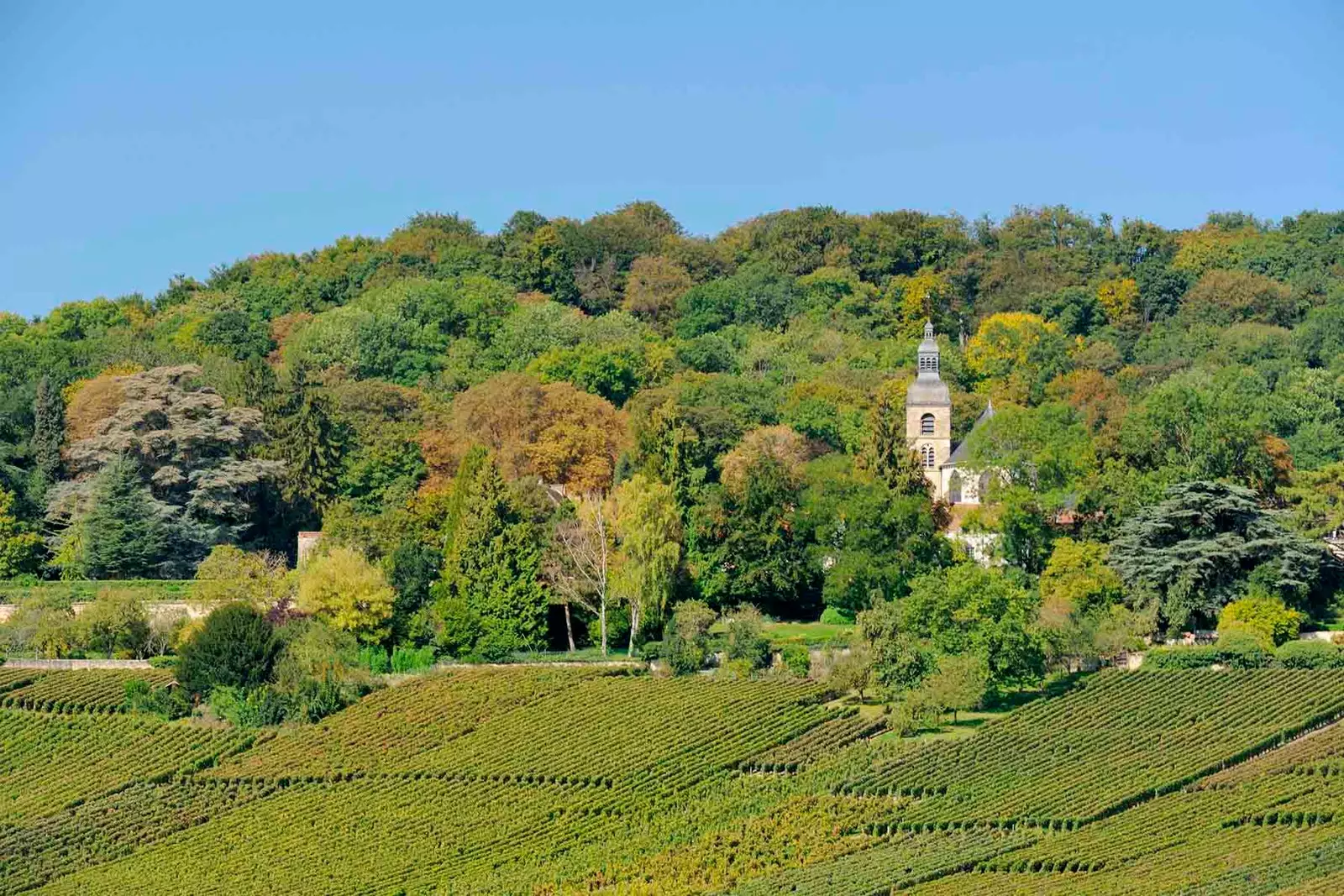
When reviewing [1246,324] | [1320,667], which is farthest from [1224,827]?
[1246,324]

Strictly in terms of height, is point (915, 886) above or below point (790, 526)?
below

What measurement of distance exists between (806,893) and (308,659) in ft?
72.4

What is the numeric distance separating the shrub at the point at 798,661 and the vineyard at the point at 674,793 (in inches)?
29.8

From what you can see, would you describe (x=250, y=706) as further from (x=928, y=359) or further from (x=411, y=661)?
(x=928, y=359)

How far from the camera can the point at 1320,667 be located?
240 feet

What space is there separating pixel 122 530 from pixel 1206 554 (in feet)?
117

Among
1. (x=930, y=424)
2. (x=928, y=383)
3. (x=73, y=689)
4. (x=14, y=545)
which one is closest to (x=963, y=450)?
(x=930, y=424)

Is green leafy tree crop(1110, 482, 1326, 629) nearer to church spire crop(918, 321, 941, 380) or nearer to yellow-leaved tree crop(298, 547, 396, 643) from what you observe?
church spire crop(918, 321, 941, 380)

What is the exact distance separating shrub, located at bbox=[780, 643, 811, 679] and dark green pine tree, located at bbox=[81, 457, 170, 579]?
23717mm

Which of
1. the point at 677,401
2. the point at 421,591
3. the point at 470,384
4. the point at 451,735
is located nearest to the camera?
the point at 451,735

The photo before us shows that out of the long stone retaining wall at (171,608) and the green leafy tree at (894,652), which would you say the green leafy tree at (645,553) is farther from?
the long stone retaining wall at (171,608)

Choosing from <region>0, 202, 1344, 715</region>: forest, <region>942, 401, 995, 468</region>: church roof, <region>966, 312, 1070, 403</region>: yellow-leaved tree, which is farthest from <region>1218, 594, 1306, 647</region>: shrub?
<region>966, 312, 1070, 403</region>: yellow-leaved tree

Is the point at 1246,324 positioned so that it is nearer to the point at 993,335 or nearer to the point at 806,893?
the point at 993,335

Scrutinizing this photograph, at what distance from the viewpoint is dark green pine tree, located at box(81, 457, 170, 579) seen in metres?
85.6
